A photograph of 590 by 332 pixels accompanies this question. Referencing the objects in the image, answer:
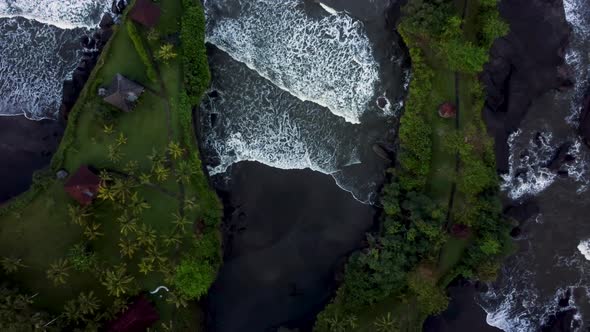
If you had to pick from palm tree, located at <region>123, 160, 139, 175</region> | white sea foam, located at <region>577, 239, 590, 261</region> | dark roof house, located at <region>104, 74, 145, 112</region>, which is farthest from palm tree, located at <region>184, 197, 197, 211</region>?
white sea foam, located at <region>577, 239, 590, 261</region>

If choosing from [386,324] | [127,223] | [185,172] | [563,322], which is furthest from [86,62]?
[563,322]

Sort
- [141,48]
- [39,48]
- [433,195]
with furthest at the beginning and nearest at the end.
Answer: [39,48]
[433,195]
[141,48]

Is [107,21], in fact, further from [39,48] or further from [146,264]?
[146,264]

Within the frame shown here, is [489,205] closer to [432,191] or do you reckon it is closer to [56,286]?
[432,191]

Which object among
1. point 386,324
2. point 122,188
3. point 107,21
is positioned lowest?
point 122,188

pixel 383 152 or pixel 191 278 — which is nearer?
pixel 191 278

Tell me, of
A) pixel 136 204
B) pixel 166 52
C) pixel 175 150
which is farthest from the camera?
pixel 166 52

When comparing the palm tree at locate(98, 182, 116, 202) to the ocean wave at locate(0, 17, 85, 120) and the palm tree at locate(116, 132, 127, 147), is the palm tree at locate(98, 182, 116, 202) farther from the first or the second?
the ocean wave at locate(0, 17, 85, 120)

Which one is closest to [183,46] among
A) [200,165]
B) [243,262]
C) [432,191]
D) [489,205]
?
[200,165]
